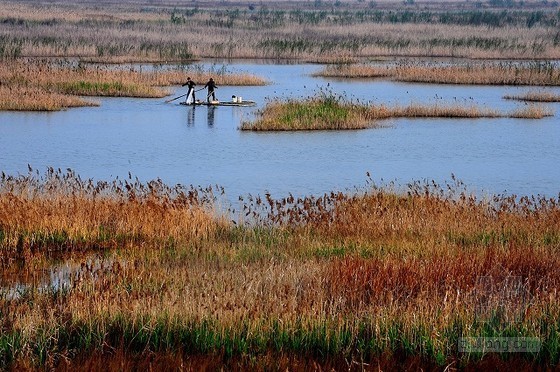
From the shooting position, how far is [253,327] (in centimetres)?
847

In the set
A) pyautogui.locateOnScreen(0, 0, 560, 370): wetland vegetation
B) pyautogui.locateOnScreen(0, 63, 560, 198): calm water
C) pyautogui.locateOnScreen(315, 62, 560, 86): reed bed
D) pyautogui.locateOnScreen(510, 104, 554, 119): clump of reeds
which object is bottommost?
pyautogui.locateOnScreen(0, 63, 560, 198): calm water

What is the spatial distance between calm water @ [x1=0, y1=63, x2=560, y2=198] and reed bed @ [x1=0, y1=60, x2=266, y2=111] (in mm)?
884

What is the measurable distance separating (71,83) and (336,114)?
10.7m

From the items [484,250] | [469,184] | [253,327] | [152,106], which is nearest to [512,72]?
[152,106]

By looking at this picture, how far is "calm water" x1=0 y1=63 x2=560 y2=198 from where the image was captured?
819 inches

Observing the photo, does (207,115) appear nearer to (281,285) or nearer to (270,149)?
(270,149)

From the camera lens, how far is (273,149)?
81.7ft

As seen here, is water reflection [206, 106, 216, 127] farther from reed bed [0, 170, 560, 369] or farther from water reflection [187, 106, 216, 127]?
reed bed [0, 170, 560, 369]

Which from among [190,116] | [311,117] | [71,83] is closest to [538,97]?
[311,117]

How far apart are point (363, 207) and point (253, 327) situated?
264 inches

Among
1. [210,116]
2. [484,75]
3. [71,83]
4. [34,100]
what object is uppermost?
[484,75]

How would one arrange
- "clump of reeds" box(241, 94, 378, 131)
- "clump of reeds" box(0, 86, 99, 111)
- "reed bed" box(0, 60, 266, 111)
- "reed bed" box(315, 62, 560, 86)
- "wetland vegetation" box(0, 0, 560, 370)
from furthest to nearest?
"reed bed" box(315, 62, 560, 86) < "reed bed" box(0, 60, 266, 111) < "clump of reeds" box(0, 86, 99, 111) < "clump of reeds" box(241, 94, 378, 131) < "wetland vegetation" box(0, 0, 560, 370)

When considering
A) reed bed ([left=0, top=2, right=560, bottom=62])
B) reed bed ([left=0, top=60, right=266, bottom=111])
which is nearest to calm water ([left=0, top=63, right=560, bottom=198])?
reed bed ([left=0, top=60, right=266, bottom=111])

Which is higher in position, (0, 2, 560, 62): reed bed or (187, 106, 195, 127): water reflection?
(0, 2, 560, 62): reed bed
